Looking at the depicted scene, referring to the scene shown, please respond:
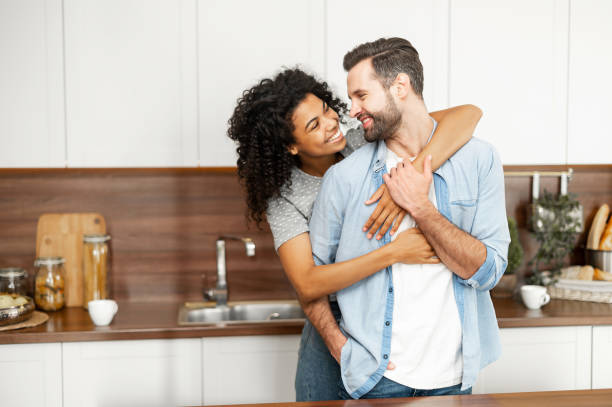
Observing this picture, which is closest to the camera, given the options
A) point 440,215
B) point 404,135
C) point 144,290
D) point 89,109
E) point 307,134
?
point 440,215

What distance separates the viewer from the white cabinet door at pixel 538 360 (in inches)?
85.9

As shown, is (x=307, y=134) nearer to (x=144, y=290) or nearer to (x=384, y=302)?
(x=384, y=302)

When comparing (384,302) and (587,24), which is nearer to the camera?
(384,302)

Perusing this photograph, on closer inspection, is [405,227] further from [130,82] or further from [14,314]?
[14,314]

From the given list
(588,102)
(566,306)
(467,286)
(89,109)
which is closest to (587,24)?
(588,102)

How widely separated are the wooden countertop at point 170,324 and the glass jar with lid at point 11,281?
0.18m

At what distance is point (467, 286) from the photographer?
1.42 meters

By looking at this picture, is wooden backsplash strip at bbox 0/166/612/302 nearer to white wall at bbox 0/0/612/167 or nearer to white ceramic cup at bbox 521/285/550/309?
white wall at bbox 0/0/612/167

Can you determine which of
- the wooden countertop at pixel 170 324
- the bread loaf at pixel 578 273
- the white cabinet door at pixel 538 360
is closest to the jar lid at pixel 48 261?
the wooden countertop at pixel 170 324

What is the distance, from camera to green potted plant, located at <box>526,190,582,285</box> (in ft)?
8.41

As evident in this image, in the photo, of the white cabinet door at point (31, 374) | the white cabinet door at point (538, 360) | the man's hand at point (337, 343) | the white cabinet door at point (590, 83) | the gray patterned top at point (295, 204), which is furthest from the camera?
the white cabinet door at point (590, 83)

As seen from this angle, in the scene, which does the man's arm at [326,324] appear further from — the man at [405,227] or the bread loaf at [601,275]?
the bread loaf at [601,275]

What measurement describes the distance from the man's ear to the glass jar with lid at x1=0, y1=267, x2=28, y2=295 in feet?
5.84

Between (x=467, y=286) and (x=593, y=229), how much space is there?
1.57 m
